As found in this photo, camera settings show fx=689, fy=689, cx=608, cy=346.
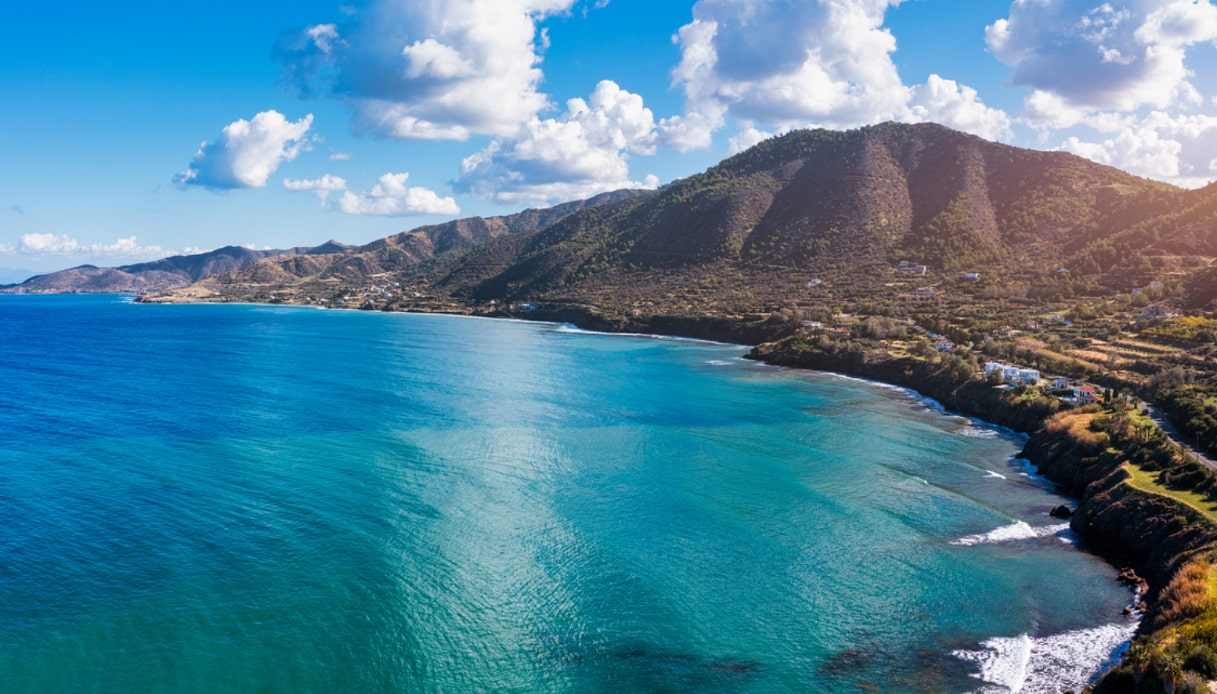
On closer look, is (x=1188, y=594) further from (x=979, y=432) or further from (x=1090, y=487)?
(x=979, y=432)

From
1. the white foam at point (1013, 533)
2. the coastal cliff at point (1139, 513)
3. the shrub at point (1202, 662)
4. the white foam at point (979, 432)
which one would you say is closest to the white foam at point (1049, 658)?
the coastal cliff at point (1139, 513)

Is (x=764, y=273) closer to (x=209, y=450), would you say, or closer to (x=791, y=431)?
(x=791, y=431)

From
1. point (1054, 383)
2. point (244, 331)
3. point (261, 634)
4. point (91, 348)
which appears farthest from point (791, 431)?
point (244, 331)

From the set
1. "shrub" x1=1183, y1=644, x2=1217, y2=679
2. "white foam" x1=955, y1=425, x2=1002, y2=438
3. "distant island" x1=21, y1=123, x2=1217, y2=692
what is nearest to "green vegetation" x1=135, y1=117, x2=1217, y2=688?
"shrub" x1=1183, y1=644, x2=1217, y2=679

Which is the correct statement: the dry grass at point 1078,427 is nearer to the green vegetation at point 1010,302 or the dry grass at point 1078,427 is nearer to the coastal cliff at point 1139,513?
the coastal cliff at point 1139,513

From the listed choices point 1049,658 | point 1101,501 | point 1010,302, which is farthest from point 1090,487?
point 1010,302

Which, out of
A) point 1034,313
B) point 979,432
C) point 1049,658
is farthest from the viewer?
point 1034,313
